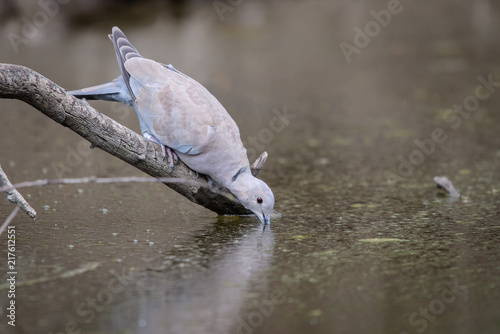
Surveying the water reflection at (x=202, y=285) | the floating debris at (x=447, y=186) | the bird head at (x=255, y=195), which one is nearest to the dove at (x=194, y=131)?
the bird head at (x=255, y=195)

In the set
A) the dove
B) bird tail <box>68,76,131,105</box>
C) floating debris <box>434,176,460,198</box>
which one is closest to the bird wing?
the dove

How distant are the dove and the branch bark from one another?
0.09 metres

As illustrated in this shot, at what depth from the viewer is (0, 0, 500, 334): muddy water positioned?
3.14 meters

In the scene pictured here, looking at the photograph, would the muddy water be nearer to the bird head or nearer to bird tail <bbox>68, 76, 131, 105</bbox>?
the bird head

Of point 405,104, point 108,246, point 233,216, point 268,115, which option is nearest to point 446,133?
point 405,104

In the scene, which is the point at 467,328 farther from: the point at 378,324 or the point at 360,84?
the point at 360,84

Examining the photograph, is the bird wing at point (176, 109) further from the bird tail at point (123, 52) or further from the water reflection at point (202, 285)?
the water reflection at point (202, 285)

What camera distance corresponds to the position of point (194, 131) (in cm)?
432

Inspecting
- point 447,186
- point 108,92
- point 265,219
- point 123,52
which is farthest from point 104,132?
point 447,186

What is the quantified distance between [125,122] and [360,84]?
10.7 ft

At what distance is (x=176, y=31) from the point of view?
11578 millimetres

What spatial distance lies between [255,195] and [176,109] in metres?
0.76

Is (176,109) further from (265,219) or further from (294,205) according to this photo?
(294,205)

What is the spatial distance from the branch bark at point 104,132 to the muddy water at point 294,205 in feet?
0.64
